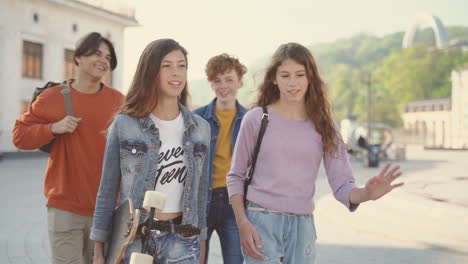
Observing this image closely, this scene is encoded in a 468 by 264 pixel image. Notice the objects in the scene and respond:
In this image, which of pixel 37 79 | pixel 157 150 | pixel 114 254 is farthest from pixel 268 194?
pixel 37 79

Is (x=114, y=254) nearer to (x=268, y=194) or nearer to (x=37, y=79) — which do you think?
(x=268, y=194)

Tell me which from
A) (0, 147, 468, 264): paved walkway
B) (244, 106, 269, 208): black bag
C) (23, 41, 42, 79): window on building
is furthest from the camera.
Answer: (23, 41, 42, 79): window on building

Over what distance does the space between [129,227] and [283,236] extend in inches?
31.5

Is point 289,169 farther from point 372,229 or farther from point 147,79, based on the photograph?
point 372,229

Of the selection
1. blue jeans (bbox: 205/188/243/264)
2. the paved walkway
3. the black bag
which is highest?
the black bag

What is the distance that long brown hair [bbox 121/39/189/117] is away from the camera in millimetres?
2785

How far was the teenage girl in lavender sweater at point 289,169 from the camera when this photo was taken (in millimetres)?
2826

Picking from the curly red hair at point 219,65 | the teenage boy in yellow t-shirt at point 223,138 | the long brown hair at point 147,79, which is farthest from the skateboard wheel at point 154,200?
the curly red hair at point 219,65

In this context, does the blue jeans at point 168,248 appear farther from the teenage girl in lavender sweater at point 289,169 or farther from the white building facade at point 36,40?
→ the white building facade at point 36,40

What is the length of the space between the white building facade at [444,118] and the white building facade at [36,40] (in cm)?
3675

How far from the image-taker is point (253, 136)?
295 cm

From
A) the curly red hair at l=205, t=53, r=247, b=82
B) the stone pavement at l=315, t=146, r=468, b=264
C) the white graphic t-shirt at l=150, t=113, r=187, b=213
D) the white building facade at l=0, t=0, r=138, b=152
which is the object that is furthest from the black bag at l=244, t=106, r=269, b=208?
the white building facade at l=0, t=0, r=138, b=152

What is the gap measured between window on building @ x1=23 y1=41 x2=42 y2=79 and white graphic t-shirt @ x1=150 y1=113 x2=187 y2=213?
28578 mm

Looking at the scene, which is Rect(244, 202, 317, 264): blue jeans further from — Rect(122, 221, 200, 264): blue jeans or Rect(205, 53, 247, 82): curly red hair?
Rect(205, 53, 247, 82): curly red hair
